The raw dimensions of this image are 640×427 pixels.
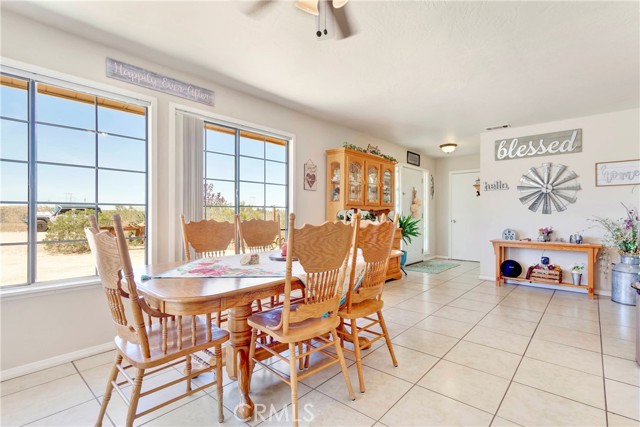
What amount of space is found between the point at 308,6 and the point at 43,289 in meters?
2.76

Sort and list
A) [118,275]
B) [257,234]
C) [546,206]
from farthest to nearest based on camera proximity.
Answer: [546,206] < [257,234] < [118,275]

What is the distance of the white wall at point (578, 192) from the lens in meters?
4.12

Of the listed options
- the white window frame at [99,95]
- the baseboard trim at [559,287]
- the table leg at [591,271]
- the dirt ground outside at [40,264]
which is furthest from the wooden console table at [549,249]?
the dirt ground outside at [40,264]

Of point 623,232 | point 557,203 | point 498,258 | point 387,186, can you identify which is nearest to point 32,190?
point 387,186

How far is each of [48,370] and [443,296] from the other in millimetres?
4120

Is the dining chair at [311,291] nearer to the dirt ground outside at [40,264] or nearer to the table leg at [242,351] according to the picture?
the table leg at [242,351]

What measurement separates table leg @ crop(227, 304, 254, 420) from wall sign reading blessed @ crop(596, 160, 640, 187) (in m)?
5.05

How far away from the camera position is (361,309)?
2.15 metres

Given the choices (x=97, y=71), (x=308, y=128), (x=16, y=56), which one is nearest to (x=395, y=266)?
(x=308, y=128)

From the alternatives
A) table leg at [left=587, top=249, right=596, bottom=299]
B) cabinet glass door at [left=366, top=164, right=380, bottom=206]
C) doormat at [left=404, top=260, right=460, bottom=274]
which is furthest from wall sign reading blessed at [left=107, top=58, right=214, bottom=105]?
table leg at [left=587, top=249, right=596, bottom=299]

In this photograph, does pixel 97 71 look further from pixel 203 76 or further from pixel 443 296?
pixel 443 296

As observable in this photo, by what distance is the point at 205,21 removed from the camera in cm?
220

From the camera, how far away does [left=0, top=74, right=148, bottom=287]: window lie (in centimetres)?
222

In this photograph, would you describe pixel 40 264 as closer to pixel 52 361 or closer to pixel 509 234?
pixel 52 361
